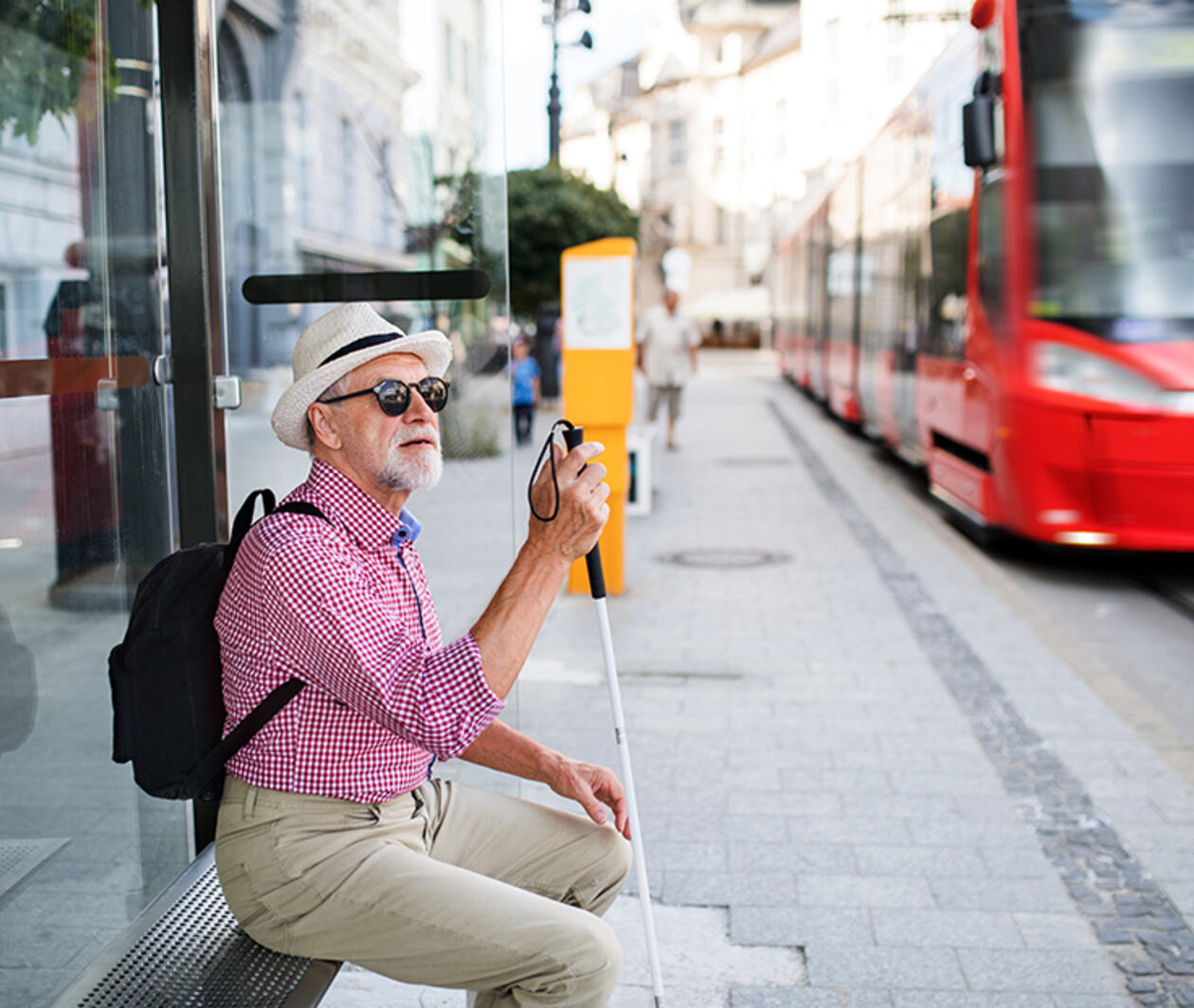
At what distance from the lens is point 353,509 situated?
103 inches

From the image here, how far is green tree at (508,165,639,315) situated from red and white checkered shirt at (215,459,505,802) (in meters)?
26.8

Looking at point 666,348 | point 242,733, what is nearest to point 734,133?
point 666,348

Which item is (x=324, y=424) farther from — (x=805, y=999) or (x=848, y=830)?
(x=848, y=830)

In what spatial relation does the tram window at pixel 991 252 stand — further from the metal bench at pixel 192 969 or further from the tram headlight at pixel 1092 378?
the metal bench at pixel 192 969

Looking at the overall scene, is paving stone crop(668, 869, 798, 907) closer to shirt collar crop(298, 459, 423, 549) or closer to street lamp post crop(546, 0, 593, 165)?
shirt collar crop(298, 459, 423, 549)

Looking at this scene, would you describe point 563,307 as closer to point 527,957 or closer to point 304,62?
point 304,62

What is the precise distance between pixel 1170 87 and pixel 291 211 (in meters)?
5.21

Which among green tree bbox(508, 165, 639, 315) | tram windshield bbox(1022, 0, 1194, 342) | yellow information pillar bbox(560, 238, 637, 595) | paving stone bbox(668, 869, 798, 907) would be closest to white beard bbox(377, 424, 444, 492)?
paving stone bbox(668, 869, 798, 907)

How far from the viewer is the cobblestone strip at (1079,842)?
3641 millimetres

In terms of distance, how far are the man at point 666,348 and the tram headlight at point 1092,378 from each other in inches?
326

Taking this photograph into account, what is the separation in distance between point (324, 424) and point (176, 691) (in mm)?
560

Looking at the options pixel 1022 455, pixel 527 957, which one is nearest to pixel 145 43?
pixel 527 957

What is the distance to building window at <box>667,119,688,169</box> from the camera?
7081cm

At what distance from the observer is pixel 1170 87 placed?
8297 mm
